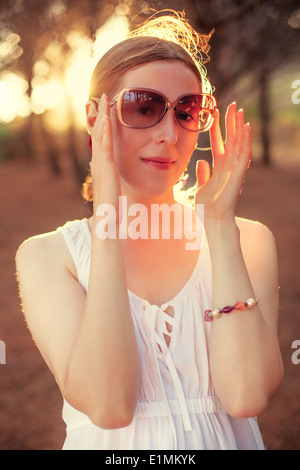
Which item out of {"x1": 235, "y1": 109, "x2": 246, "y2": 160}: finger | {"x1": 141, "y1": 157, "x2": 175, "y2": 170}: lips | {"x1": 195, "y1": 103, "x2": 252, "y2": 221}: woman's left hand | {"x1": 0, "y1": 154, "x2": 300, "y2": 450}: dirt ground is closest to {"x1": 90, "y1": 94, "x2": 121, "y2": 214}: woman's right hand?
{"x1": 141, "y1": 157, "x2": 175, "y2": 170}: lips

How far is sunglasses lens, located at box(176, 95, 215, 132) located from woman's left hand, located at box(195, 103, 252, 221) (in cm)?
10

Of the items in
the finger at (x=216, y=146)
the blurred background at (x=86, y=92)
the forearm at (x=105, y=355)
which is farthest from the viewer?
the blurred background at (x=86, y=92)

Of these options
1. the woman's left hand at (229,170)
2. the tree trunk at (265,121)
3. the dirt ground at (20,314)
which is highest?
the tree trunk at (265,121)

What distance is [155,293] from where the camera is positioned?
6.47 ft

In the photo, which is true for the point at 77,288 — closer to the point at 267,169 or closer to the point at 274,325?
the point at 274,325

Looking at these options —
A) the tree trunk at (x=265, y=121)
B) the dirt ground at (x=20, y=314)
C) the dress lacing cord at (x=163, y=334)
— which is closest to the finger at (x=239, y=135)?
the dress lacing cord at (x=163, y=334)

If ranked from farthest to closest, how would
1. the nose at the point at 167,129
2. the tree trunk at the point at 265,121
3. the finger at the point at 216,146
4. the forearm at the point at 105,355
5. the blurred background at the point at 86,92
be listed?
the tree trunk at the point at 265,121 < the blurred background at the point at 86,92 < the finger at the point at 216,146 < the nose at the point at 167,129 < the forearm at the point at 105,355

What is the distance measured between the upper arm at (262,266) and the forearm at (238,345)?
64 millimetres

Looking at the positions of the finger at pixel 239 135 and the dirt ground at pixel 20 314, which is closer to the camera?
the finger at pixel 239 135

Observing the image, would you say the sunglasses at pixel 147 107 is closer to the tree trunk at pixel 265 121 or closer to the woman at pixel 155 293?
the woman at pixel 155 293

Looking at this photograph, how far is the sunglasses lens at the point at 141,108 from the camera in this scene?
184 centimetres

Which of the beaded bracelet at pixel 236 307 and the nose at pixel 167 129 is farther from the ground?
the nose at pixel 167 129
